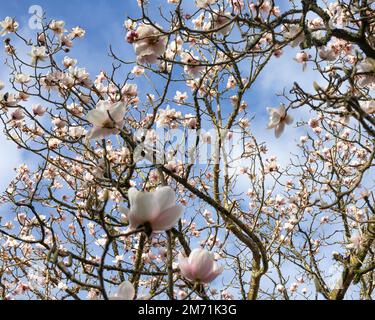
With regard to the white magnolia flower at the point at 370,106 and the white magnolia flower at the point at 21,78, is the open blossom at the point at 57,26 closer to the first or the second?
the white magnolia flower at the point at 21,78

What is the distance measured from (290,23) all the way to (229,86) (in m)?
2.82

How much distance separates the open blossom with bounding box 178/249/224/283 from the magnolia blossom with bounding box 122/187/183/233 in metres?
0.18

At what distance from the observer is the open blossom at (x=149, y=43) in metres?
2.40

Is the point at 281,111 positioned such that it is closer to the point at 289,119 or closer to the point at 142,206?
the point at 289,119

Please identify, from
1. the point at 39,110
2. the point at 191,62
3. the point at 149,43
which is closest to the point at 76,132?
the point at 39,110

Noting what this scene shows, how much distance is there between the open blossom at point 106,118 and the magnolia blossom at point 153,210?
0.59 m

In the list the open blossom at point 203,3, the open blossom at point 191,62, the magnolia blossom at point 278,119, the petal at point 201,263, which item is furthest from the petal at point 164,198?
the open blossom at point 191,62

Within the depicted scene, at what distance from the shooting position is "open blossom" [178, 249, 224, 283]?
1339 millimetres

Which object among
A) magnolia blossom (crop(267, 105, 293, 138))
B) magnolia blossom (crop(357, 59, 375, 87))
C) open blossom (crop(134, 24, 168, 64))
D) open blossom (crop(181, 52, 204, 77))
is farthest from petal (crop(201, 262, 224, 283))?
open blossom (crop(181, 52, 204, 77))

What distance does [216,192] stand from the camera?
450cm

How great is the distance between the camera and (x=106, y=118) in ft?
5.80

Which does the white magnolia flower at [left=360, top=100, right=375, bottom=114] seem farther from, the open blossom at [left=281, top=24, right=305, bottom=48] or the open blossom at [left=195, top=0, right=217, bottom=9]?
the open blossom at [left=195, top=0, right=217, bottom=9]
